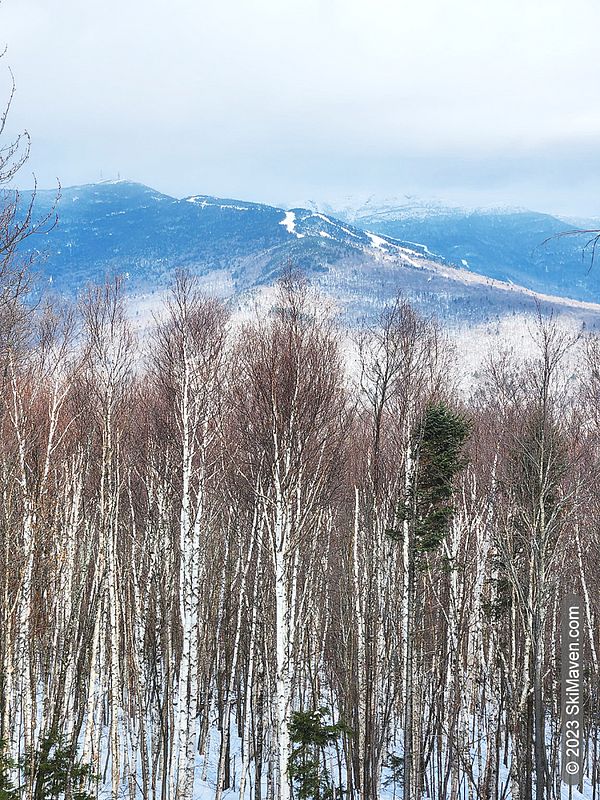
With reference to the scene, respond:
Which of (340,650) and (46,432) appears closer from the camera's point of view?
(46,432)

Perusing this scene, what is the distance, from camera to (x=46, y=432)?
15836 millimetres

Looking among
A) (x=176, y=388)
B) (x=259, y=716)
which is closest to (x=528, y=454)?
(x=176, y=388)

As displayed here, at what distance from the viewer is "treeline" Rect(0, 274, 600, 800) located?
442 inches

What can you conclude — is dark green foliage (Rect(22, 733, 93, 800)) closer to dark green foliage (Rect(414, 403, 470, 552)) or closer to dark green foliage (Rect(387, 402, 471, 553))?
dark green foliage (Rect(387, 402, 471, 553))

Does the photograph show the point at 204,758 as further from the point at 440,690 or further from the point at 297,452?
the point at 297,452

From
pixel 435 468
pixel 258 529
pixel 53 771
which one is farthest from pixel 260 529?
pixel 53 771

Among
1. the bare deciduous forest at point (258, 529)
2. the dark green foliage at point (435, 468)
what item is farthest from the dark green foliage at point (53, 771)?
the dark green foliage at point (435, 468)

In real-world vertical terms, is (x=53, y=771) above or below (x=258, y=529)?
below

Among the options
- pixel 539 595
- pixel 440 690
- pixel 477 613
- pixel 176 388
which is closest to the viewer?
pixel 539 595

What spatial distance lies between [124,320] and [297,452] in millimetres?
5268

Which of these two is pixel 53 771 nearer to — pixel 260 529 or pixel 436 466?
pixel 260 529

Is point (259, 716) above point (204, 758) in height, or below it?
above

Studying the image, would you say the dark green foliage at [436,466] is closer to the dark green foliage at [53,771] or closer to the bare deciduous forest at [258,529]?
the bare deciduous forest at [258,529]

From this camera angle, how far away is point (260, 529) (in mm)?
15203
